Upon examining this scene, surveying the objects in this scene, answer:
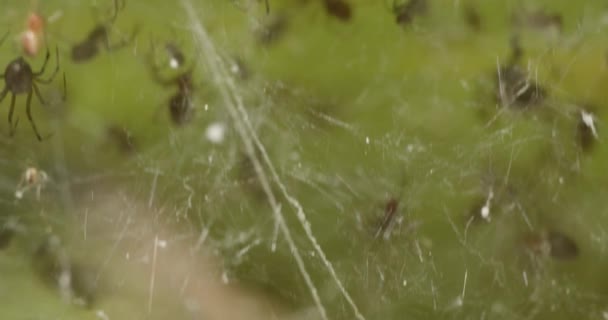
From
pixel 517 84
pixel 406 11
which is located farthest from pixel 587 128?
pixel 406 11

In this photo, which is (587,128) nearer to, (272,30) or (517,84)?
(517,84)

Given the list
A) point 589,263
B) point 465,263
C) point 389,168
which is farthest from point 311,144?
point 589,263

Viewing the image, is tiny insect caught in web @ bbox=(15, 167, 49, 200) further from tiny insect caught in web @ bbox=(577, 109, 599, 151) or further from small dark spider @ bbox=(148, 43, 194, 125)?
tiny insect caught in web @ bbox=(577, 109, 599, 151)

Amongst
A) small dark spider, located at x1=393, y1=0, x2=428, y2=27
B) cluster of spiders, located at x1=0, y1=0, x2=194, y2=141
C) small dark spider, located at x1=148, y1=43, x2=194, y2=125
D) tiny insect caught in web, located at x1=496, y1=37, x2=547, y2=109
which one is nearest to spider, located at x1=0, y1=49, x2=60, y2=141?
cluster of spiders, located at x1=0, y1=0, x2=194, y2=141

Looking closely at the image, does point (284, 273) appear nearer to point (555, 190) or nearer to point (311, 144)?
point (311, 144)

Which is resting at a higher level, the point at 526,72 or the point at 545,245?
the point at 526,72

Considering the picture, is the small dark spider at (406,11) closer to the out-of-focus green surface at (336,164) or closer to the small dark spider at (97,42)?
the out-of-focus green surface at (336,164)

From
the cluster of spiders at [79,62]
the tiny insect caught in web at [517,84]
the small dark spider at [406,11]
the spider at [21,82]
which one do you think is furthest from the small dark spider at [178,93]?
the tiny insect caught in web at [517,84]

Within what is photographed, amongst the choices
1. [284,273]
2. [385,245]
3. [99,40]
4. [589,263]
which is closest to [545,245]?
[589,263]
